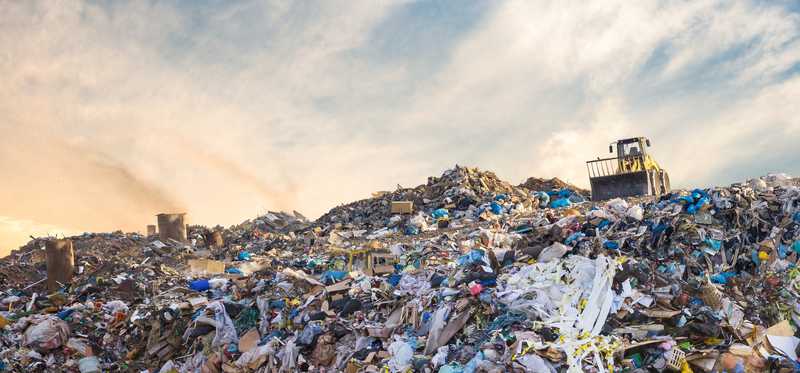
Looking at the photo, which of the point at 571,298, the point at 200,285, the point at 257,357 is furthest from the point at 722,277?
the point at 200,285

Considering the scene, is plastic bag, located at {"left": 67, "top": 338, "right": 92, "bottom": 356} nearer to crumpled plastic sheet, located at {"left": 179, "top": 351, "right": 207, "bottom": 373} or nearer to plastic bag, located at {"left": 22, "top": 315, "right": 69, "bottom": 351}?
plastic bag, located at {"left": 22, "top": 315, "right": 69, "bottom": 351}

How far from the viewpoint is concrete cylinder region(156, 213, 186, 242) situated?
16.2 m

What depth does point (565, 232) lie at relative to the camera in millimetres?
8242

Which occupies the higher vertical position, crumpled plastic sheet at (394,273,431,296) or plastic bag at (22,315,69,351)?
crumpled plastic sheet at (394,273,431,296)

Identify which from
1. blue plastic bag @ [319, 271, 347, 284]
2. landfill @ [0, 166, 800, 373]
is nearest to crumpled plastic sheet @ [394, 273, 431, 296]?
landfill @ [0, 166, 800, 373]

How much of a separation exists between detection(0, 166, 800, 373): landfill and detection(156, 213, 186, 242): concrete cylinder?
420cm

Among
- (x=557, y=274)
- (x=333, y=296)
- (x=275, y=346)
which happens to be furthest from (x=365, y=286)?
(x=557, y=274)

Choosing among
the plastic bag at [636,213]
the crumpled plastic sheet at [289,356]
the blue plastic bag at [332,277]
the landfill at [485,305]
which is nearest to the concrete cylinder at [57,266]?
the landfill at [485,305]

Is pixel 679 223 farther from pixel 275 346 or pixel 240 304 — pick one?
pixel 240 304

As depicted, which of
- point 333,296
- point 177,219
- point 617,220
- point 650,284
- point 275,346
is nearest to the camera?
point 650,284

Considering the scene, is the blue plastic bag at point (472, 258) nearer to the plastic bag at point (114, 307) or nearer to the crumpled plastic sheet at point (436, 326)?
the crumpled plastic sheet at point (436, 326)

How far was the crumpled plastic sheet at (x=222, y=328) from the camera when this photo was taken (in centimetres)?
767

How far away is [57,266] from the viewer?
37.0 feet

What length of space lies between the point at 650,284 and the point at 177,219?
43.9ft
